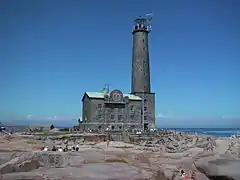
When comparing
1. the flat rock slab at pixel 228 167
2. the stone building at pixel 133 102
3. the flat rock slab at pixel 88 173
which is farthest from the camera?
the stone building at pixel 133 102

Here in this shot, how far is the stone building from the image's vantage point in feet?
242

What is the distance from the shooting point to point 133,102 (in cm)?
7744

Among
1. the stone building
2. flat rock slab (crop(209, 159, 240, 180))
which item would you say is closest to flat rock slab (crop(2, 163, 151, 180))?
flat rock slab (crop(209, 159, 240, 180))

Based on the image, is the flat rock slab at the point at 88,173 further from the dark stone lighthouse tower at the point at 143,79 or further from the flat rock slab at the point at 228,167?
the dark stone lighthouse tower at the point at 143,79

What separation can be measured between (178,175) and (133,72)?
5626cm

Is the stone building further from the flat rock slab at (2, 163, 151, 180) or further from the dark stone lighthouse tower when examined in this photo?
the flat rock slab at (2, 163, 151, 180)

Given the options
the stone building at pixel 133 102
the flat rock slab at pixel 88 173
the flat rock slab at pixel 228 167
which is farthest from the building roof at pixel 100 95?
the flat rock slab at pixel 88 173

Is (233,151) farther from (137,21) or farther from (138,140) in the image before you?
(137,21)

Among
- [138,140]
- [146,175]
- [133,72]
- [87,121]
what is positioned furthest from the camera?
[133,72]

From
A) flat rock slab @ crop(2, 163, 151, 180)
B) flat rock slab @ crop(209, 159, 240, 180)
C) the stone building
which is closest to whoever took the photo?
flat rock slab @ crop(2, 163, 151, 180)

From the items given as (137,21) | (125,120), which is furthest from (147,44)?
(125,120)

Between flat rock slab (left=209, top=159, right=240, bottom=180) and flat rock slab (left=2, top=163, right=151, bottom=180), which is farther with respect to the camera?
flat rock slab (left=209, top=159, right=240, bottom=180)

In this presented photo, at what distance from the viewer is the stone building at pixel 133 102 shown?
73.8 meters

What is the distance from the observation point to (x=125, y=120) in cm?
7606
